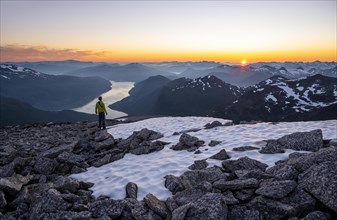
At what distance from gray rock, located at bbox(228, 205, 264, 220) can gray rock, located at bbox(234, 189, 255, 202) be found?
321 millimetres

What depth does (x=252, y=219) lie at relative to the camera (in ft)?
24.9

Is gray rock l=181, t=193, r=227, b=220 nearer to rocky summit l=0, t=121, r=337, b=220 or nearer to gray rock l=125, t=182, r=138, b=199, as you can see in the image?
rocky summit l=0, t=121, r=337, b=220

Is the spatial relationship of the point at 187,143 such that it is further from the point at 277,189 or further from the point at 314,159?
the point at 277,189

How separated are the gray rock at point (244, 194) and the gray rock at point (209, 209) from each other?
27.3 inches

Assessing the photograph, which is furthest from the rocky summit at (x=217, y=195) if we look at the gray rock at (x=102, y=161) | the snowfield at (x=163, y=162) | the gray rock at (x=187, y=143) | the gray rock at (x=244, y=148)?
the gray rock at (x=187, y=143)

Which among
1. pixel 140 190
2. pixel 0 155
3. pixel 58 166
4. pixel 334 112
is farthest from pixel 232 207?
pixel 334 112

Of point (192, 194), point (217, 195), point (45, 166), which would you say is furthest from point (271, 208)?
point (45, 166)

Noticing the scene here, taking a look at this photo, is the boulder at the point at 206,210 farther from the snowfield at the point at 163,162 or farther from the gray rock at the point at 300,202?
Result: the snowfield at the point at 163,162

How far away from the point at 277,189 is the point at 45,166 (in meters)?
11.0

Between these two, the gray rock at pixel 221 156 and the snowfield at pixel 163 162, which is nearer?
the snowfield at pixel 163 162

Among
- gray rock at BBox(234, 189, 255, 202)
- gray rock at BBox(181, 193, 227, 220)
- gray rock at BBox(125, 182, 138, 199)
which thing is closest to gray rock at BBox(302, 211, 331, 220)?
gray rock at BBox(234, 189, 255, 202)

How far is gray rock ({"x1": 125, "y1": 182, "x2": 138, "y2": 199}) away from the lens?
9852 millimetres

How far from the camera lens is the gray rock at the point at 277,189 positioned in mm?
7984

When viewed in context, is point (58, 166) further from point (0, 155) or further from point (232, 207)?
point (232, 207)
